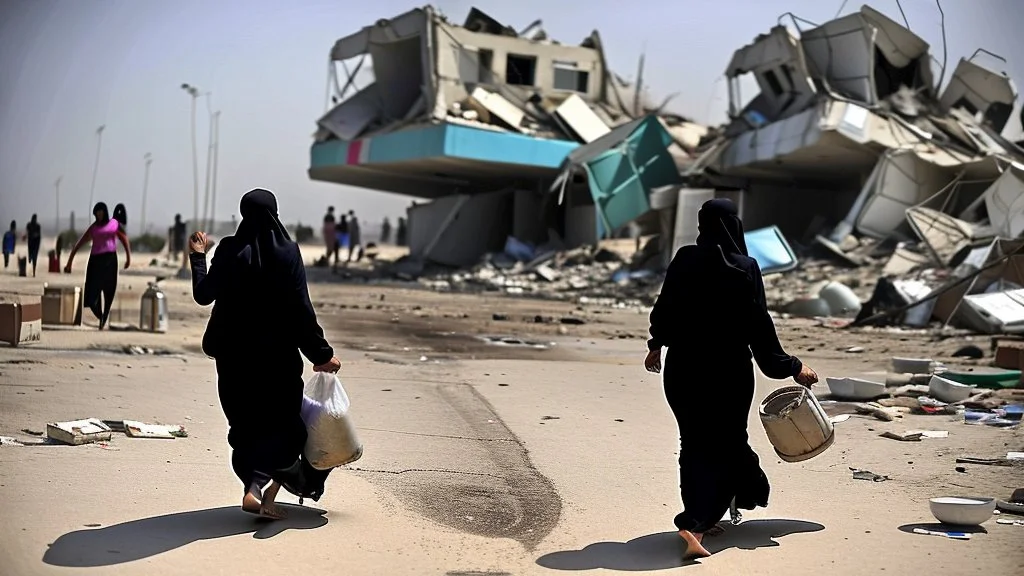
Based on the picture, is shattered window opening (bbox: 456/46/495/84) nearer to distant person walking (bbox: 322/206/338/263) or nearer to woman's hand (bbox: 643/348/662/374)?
distant person walking (bbox: 322/206/338/263)

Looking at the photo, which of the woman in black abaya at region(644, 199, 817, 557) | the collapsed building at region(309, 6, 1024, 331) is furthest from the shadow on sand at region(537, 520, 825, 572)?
the collapsed building at region(309, 6, 1024, 331)

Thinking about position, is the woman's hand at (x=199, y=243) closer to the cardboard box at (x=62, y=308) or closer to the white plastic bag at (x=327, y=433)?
the white plastic bag at (x=327, y=433)

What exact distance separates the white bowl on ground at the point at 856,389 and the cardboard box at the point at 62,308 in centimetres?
759

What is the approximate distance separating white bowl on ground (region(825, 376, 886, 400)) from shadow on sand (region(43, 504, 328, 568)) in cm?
493

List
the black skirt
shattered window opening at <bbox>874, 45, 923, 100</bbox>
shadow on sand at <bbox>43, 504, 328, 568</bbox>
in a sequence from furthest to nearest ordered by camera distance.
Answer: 1. shattered window opening at <bbox>874, 45, 923, 100</bbox>
2. the black skirt
3. shadow on sand at <bbox>43, 504, 328, 568</bbox>

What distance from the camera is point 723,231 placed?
4.36 metres

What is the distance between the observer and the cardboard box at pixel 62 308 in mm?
11820

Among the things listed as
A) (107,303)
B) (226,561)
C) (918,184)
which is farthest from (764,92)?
(226,561)

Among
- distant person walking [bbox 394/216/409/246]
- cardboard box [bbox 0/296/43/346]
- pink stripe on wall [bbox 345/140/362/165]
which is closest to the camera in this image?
cardboard box [bbox 0/296/43/346]

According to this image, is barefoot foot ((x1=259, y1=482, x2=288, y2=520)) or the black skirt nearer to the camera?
barefoot foot ((x1=259, y1=482, x2=288, y2=520))

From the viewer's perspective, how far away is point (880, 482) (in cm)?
561

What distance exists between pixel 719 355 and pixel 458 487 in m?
1.57

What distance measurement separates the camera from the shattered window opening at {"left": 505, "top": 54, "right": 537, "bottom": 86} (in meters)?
36.7

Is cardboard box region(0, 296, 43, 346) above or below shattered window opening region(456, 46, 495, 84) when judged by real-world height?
below
